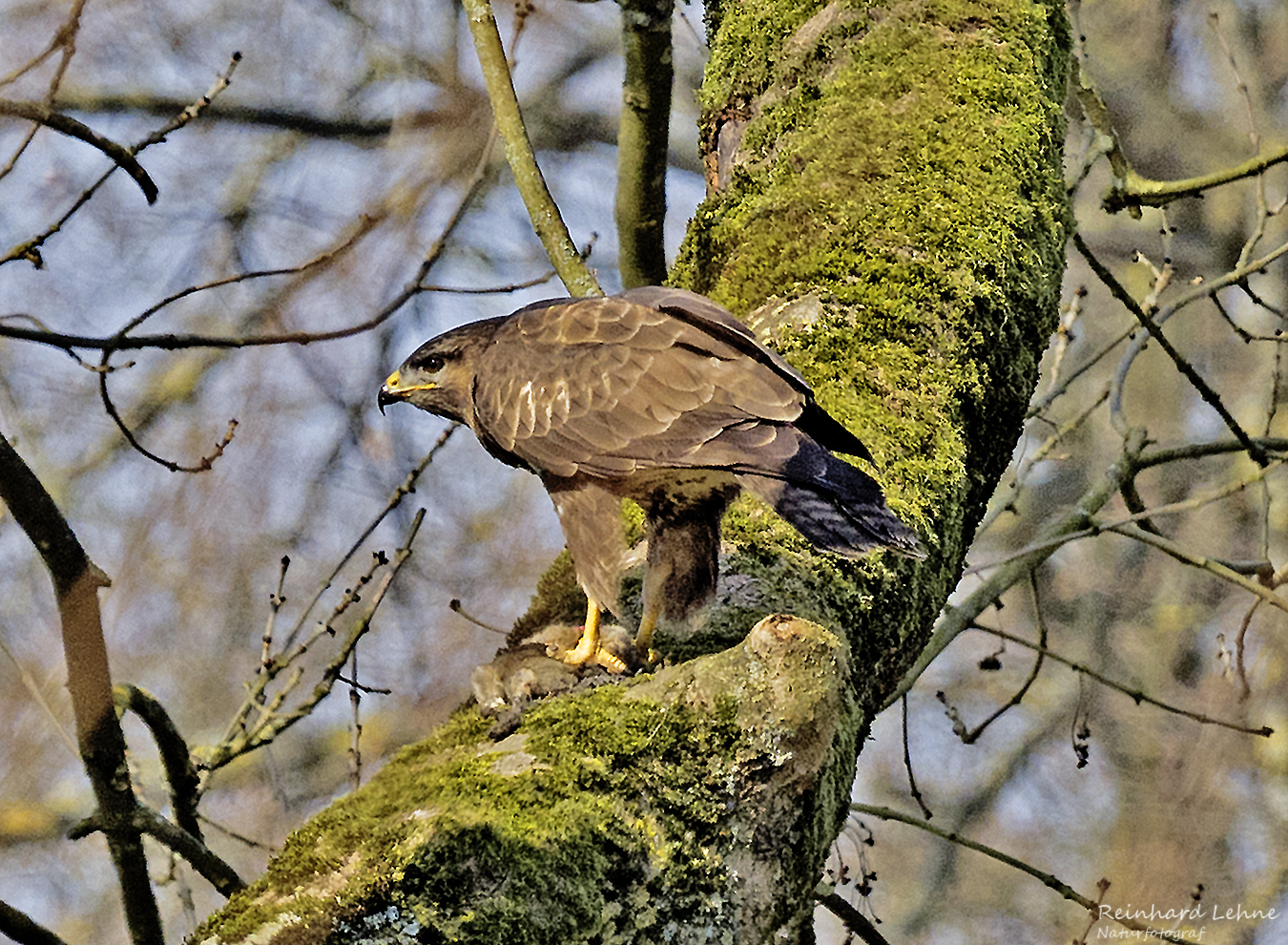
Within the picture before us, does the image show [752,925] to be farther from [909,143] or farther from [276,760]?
[276,760]

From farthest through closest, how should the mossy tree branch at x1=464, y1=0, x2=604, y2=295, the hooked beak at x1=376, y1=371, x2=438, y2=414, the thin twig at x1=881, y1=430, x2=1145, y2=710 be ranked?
the thin twig at x1=881, y1=430, x2=1145, y2=710, the mossy tree branch at x1=464, y1=0, x2=604, y2=295, the hooked beak at x1=376, y1=371, x2=438, y2=414

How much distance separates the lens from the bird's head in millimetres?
3377

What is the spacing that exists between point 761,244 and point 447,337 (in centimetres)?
91

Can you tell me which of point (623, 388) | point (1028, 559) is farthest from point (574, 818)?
point (1028, 559)

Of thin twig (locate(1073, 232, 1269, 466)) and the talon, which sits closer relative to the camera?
the talon

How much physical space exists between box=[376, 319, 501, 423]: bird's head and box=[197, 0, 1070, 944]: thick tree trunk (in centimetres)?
64

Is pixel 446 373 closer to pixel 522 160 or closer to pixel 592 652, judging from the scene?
pixel 522 160

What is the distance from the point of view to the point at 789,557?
8.70ft

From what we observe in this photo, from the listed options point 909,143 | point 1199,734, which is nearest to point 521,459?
point 909,143

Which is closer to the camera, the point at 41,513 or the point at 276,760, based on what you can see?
the point at 41,513

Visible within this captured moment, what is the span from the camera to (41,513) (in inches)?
99.1

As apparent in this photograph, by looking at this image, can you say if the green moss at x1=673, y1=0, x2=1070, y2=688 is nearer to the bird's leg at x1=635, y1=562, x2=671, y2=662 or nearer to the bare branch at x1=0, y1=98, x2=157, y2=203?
the bird's leg at x1=635, y1=562, x2=671, y2=662

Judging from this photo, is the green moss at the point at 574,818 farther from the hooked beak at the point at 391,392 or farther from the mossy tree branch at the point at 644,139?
the mossy tree branch at the point at 644,139
